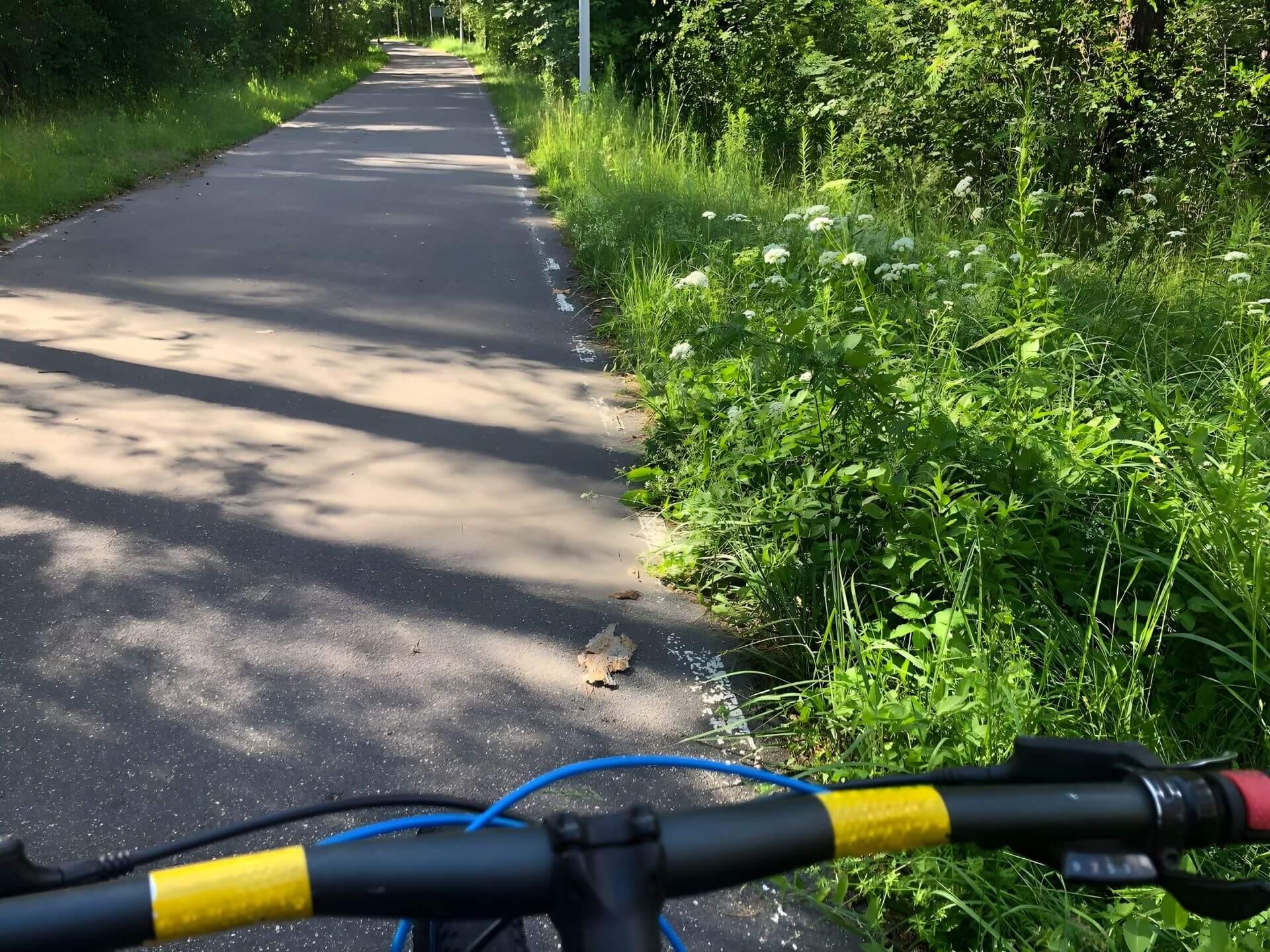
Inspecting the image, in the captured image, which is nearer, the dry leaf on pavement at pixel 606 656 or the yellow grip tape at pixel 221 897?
the yellow grip tape at pixel 221 897

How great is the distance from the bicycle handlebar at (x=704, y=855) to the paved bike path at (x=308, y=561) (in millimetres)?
1815

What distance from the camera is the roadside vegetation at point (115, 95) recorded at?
12828 millimetres

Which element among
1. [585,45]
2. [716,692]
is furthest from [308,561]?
[585,45]

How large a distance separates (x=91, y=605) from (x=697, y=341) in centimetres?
357

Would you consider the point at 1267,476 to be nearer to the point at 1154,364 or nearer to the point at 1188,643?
the point at 1188,643

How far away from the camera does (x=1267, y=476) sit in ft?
12.9

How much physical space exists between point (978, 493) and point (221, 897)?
3548 mm

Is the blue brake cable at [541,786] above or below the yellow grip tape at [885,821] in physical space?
below

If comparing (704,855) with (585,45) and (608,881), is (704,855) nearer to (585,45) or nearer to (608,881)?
(608,881)

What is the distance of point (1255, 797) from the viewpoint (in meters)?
1.04

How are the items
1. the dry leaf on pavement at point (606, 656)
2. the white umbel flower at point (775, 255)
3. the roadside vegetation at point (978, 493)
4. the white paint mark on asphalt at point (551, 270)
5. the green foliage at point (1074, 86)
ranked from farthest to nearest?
the green foliage at point (1074, 86), the white paint mark on asphalt at point (551, 270), the white umbel flower at point (775, 255), the dry leaf on pavement at point (606, 656), the roadside vegetation at point (978, 493)

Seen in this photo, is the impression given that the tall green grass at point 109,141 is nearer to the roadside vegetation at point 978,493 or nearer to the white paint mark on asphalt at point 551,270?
the white paint mark on asphalt at point 551,270

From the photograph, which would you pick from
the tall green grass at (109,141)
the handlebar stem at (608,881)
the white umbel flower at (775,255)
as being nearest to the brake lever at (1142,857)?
the handlebar stem at (608,881)

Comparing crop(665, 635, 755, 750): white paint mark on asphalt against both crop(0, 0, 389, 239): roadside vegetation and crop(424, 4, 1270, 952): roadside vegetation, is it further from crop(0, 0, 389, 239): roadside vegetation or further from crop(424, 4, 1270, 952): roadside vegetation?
crop(0, 0, 389, 239): roadside vegetation
